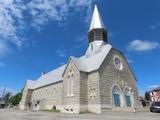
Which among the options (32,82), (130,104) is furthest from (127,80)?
(32,82)

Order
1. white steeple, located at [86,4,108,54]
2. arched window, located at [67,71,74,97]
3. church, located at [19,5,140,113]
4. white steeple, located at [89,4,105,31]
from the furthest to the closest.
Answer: white steeple, located at [89,4,105,31]
white steeple, located at [86,4,108,54]
arched window, located at [67,71,74,97]
church, located at [19,5,140,113]

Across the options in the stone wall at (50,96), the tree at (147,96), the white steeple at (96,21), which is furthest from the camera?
the tree at (147,96)

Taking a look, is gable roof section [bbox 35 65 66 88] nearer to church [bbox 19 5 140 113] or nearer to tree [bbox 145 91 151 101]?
church [bbox 19 5 140 113]

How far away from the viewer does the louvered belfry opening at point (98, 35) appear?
125 ft

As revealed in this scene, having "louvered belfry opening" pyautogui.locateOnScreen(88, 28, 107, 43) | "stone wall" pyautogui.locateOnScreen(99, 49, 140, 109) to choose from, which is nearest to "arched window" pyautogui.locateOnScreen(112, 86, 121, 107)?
"stone wall" pyautogui.locateOnScreen(99, 49, 140, 109)

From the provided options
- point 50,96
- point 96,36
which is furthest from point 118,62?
point 50,96

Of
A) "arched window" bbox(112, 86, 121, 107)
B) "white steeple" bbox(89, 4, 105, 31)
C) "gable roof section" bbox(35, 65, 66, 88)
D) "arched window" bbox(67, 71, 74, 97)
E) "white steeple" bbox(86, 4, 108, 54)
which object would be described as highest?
"white steeple" bbox(89, 4, 105, 31)

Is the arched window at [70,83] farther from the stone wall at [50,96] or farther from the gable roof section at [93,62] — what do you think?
the stone wall at [50,96]

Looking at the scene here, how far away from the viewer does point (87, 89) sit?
2912 centimetres

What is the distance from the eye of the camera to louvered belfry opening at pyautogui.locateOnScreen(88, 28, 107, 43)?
125ft

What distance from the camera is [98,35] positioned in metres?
38.5

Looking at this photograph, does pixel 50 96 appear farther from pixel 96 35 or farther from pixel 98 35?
→ pixel 98 35

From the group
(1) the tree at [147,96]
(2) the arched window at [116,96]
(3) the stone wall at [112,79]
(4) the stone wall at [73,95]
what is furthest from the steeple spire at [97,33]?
(1) the tree at [147,96]

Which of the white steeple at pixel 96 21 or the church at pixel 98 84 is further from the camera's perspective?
the white steeple at pixel 96 21
